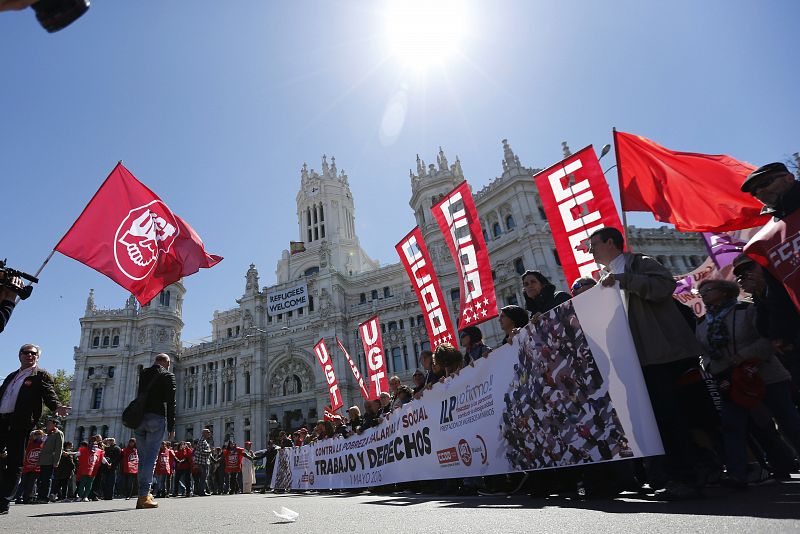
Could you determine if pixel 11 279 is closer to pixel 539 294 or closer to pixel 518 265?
pixel 539 294

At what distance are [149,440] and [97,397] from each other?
49208 mm

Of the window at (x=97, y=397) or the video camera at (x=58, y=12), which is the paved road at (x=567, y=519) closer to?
the video camera at (x=58, y=12)

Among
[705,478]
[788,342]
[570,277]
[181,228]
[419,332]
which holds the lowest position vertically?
[705,478]

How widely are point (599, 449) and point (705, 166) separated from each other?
5157mm

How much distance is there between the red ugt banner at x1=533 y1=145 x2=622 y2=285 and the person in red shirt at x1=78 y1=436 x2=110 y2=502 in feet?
47.4

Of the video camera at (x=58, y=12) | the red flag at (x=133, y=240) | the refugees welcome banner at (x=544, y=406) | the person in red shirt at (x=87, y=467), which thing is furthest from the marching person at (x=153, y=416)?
the person in red shirt at (x=87, y=467)

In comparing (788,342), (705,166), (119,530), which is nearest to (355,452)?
(119,530)

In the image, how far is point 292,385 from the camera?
4206cm

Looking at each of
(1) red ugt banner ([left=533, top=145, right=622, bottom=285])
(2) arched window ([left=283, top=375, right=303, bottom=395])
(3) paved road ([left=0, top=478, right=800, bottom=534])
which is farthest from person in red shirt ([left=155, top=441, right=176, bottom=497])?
(2) arched window ([left=283, top=375, right=303, bottom=395])

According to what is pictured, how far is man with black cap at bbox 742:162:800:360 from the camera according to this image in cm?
348

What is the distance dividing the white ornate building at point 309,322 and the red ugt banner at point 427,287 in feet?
57.1

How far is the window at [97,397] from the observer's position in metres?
45.4

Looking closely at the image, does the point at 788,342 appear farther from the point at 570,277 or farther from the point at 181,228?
the point at 181,228

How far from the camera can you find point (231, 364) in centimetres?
4625
